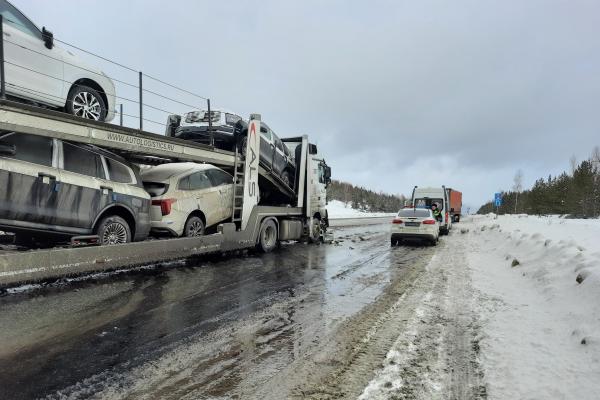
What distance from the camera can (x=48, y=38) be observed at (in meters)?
6.24

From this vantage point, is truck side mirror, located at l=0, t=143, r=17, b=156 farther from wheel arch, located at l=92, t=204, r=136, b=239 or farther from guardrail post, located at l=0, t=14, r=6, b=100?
wheel arch, located at l=92, t=204, r=136, b=239

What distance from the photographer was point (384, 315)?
544cm

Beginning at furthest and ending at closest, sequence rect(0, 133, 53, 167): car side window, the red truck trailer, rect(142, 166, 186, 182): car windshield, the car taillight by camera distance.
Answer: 1. the red truck trailer
2. rect(142, 166, 186, 182): car windshield
3. the car taillight
4. rect(0, 133, 53, 167): car side window

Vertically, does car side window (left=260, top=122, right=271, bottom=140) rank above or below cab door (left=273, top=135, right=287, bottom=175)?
above

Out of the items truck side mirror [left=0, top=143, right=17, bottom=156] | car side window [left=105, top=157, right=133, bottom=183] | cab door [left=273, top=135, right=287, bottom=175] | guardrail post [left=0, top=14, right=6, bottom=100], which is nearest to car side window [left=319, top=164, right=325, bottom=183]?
cab door [left=273, top=135, right=287, bottom=175]

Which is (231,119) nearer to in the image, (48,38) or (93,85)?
(93,85)

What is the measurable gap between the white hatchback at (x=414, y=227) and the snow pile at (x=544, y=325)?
5.27 meters

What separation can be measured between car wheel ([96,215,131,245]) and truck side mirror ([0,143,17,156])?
5.73 ft

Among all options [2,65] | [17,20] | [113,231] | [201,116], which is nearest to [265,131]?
[201,116]

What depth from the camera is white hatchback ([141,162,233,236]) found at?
8.09m

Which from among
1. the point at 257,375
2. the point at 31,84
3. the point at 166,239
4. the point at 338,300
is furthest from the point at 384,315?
the point at 31,84

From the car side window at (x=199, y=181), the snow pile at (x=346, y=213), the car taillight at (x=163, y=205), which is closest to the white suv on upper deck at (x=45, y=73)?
the car taillight at (x=163, y=205)

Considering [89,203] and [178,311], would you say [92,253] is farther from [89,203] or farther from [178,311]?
[178,311]

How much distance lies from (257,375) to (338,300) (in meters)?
2.88
